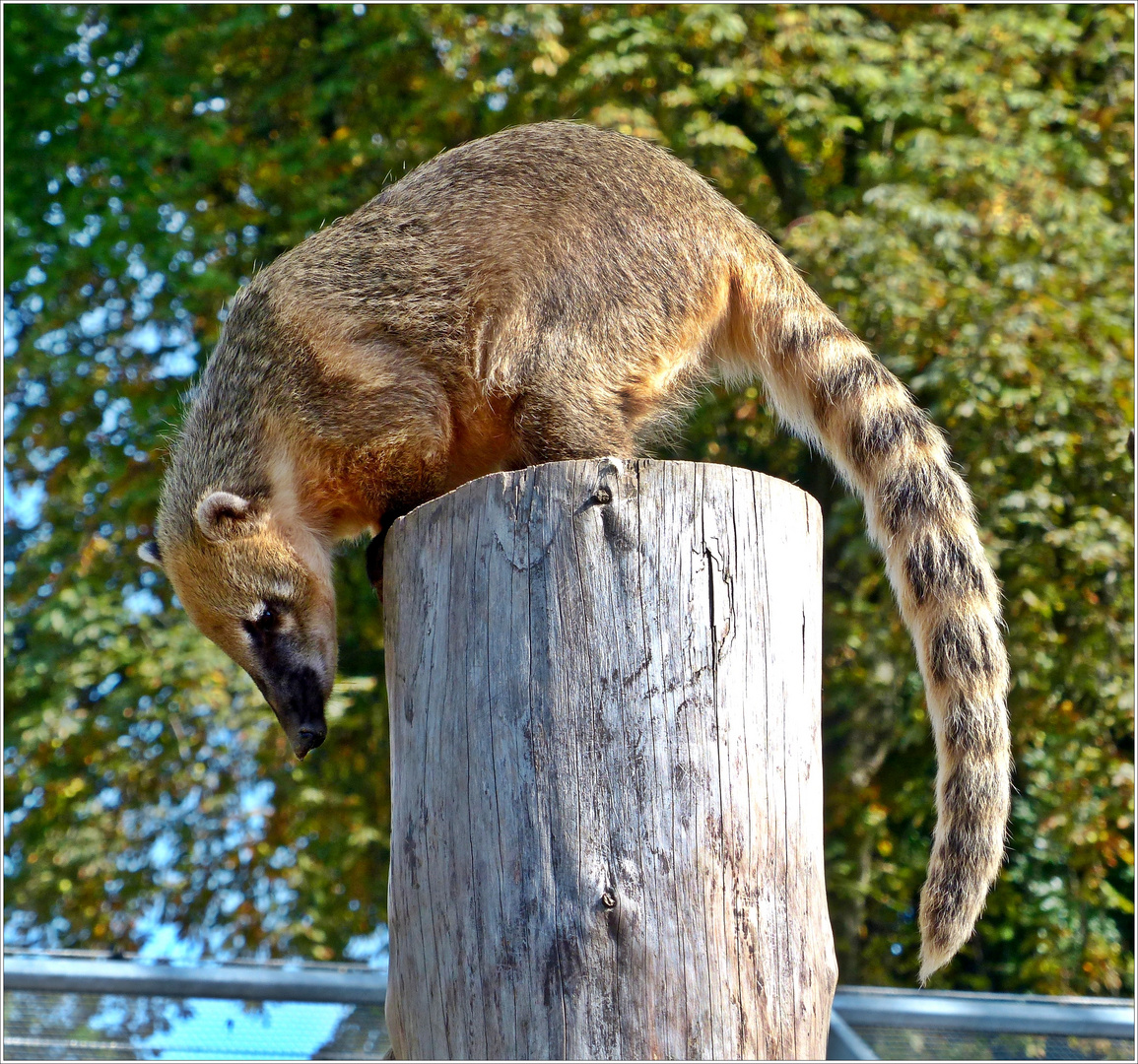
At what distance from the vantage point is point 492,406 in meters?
4.13

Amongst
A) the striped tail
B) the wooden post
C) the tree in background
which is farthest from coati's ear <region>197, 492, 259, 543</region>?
the tree in background

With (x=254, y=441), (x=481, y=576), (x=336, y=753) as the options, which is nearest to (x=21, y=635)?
(x=336, y=753)

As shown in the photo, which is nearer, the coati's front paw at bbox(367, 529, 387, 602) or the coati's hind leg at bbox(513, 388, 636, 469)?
the coati's hind leg at bbox(513, 388, 636, 469)

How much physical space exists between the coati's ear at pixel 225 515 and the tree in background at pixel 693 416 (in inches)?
221

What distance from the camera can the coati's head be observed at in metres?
4.19

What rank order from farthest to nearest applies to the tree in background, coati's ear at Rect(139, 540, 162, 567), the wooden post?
the tree in background, coati's ear at Rect(139, 540, 162, 567), the wooden post

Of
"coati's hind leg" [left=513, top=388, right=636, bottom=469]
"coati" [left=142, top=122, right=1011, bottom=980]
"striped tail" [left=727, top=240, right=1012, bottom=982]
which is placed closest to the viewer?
"striped tail" [left=727, top=240, right=1012, bottom=982]

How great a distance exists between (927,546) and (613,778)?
145cm

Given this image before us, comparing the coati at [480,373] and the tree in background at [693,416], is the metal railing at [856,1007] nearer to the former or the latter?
the coati at [480,373]

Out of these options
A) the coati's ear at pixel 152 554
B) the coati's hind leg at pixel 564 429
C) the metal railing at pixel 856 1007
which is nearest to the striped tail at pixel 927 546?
the coati's hind leg at pixel 564 429

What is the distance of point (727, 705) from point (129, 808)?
9.09m

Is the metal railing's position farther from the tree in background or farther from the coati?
the tree in background

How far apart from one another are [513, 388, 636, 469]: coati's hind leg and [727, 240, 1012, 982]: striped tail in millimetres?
770

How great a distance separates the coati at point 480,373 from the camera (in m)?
4.00
